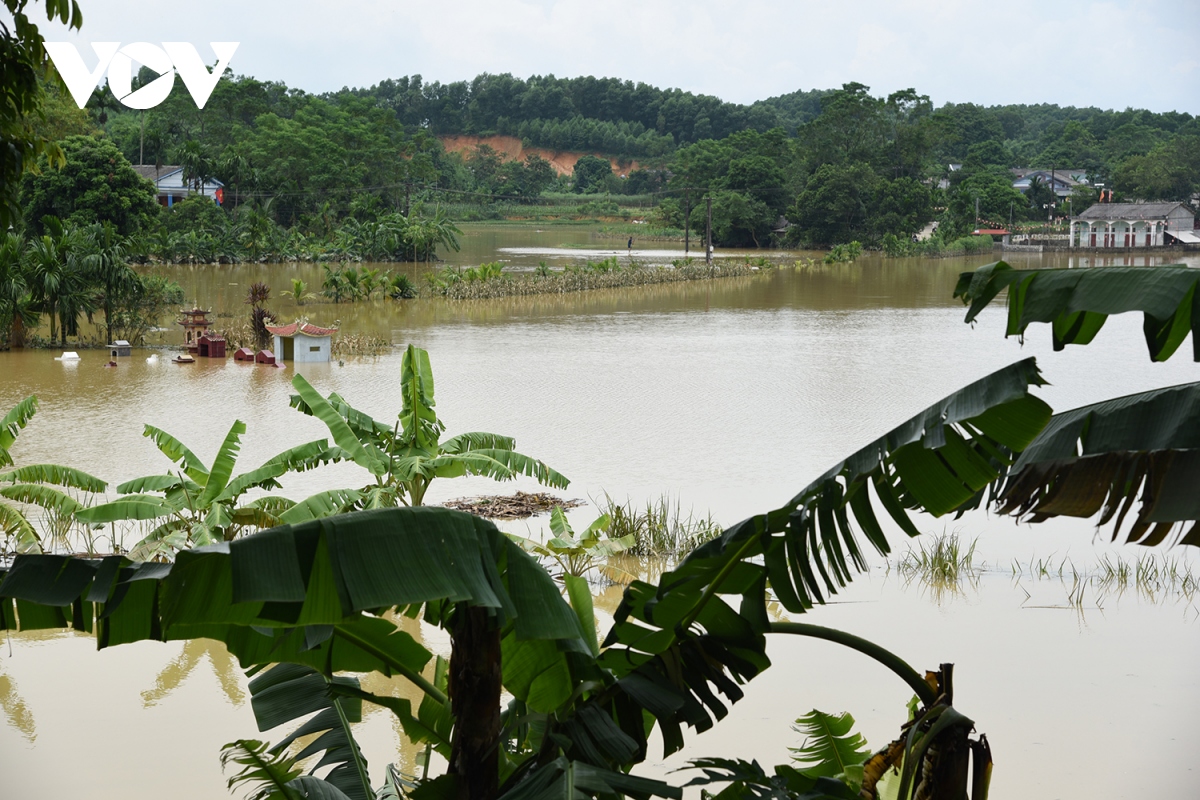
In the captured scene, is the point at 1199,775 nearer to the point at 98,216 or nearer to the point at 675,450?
the point at 675,450

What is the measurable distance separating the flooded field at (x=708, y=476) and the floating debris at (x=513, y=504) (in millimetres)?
166

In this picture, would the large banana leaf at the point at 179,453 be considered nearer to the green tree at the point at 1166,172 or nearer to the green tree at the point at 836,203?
the green tree at the point at 836,203

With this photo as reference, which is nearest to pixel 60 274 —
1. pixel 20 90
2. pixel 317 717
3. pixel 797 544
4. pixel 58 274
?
pixel 58 274

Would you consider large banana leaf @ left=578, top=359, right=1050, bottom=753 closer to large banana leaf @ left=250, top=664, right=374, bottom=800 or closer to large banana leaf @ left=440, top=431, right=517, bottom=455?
large banana leaf @ left=250, top=664, right=374, bottom=800

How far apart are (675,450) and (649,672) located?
23.5 feet

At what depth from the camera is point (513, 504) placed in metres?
7.39

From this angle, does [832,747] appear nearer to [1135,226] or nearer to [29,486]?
[29,486]

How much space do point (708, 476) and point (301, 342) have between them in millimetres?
7070

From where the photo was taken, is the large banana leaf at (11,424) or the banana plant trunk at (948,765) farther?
the large banana leaf at (11,424)

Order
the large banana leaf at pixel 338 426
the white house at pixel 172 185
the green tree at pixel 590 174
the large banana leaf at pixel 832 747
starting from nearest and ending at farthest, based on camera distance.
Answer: the large banana leaf at pixel 832 747, the large banana leaf at pixel 338 426, the white house at pixel 172 185, the green tree at pixel 590 174

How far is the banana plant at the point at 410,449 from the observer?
587cm

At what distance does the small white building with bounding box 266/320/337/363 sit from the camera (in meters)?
13.9

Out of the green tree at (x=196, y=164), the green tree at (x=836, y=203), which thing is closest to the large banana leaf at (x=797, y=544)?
the green tree at (x=196, y=164)

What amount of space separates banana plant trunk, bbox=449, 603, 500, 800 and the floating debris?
4757 millimetres
